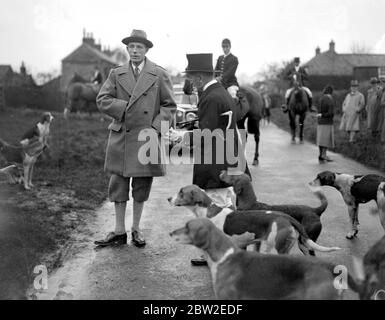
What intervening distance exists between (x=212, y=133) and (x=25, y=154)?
5.67 m

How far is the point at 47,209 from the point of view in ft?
27.9

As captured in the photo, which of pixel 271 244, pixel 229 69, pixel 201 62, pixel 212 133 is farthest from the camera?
pixel 229 69

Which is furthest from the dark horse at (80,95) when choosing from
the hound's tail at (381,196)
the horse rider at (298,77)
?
the hound's tail at (381,196)

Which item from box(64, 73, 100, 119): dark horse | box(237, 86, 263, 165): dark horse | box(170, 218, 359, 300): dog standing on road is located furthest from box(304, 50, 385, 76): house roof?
box(170, 218, 359, 300): dog standing on road

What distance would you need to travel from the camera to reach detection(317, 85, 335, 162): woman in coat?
1477 cm

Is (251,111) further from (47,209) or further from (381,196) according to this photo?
(381,196)

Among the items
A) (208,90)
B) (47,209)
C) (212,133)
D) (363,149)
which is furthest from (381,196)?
(363,149)

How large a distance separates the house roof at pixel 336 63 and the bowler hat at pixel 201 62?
61.5 meters

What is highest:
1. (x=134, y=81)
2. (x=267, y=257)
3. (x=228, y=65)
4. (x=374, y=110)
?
(x=228, y=65)

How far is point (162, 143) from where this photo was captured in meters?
6.98

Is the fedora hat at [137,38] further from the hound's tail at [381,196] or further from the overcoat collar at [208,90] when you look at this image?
the hound's tail at [381,196]

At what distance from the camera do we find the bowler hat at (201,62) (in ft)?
20.9
